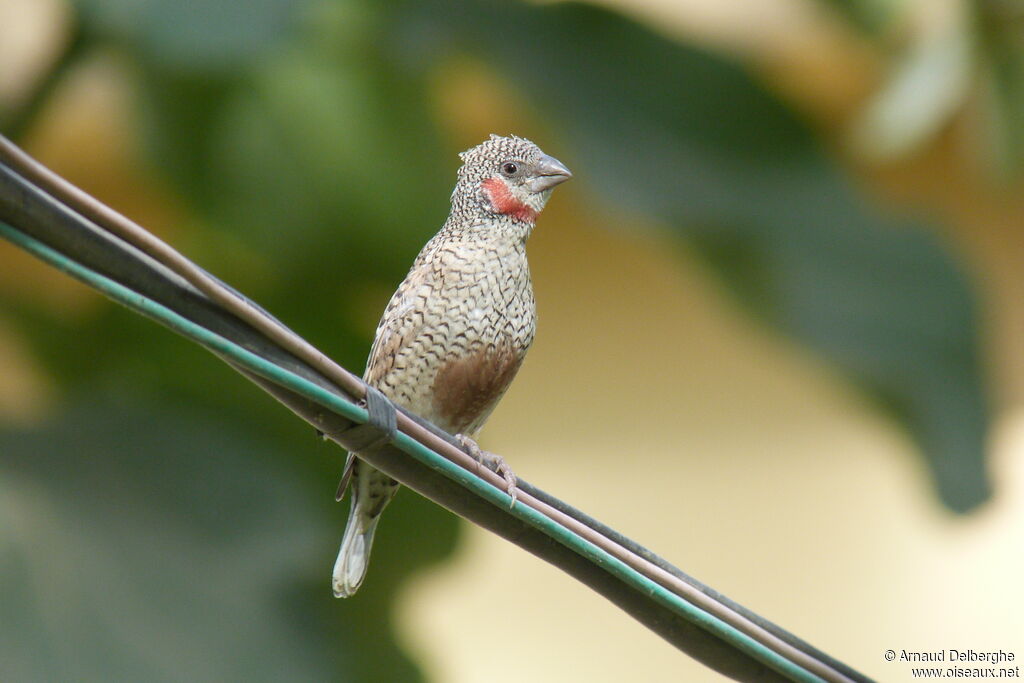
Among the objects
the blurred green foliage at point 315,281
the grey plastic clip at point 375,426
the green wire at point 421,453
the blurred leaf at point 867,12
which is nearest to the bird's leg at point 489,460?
the green wire at point 421,453

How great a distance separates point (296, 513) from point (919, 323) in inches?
56.4

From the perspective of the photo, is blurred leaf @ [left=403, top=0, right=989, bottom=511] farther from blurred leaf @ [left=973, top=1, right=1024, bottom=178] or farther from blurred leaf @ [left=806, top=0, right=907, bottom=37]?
blurred leaf @ [left=806, top=0, right=907, bottom=37]

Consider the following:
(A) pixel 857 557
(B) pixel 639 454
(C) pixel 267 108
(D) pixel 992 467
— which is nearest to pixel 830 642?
(A) pixel 857 557

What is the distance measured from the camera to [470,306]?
2.10 metres

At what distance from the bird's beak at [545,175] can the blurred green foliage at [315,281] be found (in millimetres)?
1021

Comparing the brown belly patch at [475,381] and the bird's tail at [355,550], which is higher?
the brown belly patch at [475,381]

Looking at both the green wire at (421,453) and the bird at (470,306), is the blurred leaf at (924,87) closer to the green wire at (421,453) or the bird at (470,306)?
the bird at (470,306)

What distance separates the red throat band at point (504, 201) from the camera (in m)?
1.92

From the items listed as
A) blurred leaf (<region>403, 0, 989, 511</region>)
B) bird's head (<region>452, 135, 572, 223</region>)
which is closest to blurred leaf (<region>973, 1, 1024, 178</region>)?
blurred leaf (<region>403, 0, 989, 511</region>)

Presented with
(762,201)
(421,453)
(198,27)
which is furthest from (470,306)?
(762,201)

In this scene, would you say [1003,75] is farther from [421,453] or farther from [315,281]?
[421,453]

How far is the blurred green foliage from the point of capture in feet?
9.12

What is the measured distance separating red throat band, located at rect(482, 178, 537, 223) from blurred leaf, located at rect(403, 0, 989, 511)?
0.97 metres

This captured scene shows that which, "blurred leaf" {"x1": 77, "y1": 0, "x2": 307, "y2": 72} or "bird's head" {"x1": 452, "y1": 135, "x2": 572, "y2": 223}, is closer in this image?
"bird's head" {"x1": 452, "y1": 135, "x2": 572, "y2": 223}
